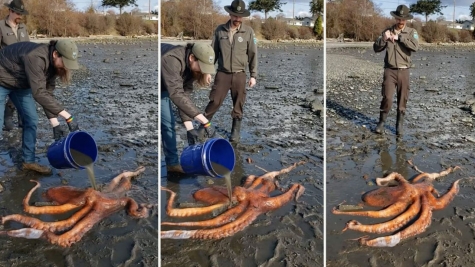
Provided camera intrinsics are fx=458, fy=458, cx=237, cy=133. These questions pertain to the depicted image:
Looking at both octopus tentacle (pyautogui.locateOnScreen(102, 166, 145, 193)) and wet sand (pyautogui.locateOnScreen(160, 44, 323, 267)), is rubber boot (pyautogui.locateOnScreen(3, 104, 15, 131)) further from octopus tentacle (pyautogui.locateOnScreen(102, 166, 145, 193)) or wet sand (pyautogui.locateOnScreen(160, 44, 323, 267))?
octopus tentacle (pyautogui.locateOnScreen(102, 166, 145, 193))

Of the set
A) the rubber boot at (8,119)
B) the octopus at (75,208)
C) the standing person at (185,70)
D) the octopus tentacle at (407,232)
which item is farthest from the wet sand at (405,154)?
the rubber boot at (8,119)

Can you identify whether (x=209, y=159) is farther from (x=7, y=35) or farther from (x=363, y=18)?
(x=363, y=18)

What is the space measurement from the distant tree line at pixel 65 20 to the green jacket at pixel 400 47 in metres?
4.49

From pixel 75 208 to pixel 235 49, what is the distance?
A: 111 inches

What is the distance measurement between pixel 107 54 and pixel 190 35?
13.2 meters

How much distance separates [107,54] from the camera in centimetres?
1728

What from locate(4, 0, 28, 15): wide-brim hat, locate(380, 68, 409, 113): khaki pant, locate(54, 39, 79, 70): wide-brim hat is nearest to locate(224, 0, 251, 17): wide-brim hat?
locate(54, 39, 79, 70): wide-brim hat

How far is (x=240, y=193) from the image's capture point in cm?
490

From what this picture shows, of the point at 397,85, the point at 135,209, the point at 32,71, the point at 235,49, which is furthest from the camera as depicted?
the point at 397,85

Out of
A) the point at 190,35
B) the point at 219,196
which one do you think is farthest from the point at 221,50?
the point at 219,196

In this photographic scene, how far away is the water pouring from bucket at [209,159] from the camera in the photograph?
4.37m

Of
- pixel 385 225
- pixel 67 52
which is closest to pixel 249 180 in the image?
pixel 385 225

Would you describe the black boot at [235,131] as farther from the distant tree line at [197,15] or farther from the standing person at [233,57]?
the distant tree line at [197,15]

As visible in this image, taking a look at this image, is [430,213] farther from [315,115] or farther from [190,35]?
[315,115]
